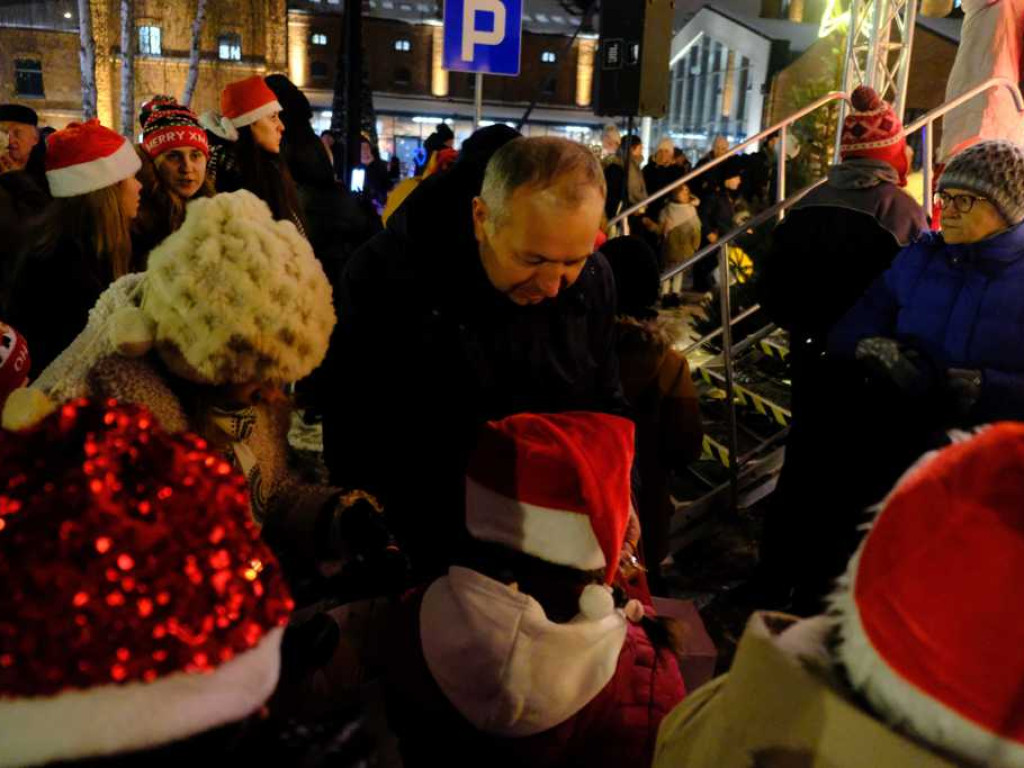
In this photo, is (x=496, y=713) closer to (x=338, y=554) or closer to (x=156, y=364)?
(x=338, y=554)

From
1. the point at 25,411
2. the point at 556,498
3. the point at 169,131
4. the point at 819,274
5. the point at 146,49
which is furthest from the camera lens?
the point at 146,49

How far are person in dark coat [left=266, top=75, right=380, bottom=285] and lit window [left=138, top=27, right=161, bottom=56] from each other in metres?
38.2

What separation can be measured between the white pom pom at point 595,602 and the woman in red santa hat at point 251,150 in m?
3.05

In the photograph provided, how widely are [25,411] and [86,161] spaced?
84.7 inches

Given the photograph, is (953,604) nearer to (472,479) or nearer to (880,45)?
(472,479)

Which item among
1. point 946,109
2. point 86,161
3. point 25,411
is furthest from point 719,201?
point 25,411

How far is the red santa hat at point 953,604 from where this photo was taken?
2.87 feet

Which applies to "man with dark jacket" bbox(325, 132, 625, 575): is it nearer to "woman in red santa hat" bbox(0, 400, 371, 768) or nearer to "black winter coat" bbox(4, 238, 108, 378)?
"black winter coat" bbox(4, 238, 108, 378)

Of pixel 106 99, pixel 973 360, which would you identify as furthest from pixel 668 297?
pixel 106 99

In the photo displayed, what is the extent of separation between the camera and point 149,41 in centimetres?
3822

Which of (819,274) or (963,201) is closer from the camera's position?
(963,201)

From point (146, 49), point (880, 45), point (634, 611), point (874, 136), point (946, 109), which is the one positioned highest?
point (146, 49)

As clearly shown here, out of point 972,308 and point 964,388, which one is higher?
point 972,308

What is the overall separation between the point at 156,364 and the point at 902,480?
133 centimetres
